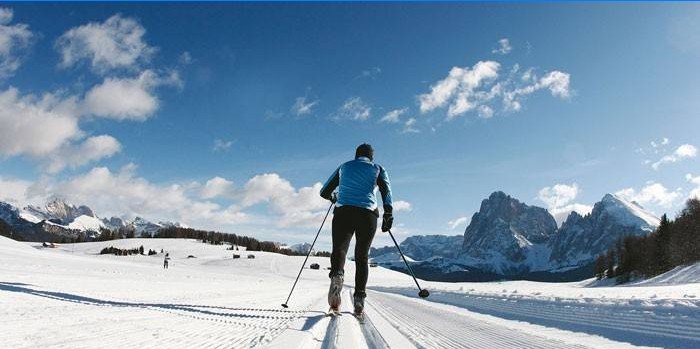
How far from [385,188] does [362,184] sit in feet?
1.52

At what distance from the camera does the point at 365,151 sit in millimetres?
7477

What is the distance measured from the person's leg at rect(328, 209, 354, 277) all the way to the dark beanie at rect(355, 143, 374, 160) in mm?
1089

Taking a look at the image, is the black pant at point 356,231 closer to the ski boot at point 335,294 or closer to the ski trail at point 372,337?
the ski boot at point 335,294

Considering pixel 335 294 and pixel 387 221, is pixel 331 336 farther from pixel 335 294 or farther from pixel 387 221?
pixel 387 221

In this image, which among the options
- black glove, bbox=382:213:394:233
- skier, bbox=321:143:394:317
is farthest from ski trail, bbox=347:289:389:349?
black glove, bbox=382:213:394:233

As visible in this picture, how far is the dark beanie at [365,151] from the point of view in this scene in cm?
747

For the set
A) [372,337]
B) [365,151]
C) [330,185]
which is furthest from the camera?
[330,185]

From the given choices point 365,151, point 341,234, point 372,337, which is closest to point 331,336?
point 372,337

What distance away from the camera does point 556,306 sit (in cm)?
937

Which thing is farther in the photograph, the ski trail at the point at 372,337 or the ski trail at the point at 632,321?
the ski trail at the point at 632,321

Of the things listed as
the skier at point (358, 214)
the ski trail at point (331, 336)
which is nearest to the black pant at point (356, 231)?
the skier at point (358, 214)

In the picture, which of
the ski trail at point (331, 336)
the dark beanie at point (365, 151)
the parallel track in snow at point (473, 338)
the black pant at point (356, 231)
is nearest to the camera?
the ski trail at point (331, 336)

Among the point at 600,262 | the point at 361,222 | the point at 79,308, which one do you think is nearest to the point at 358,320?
the point at 361,222

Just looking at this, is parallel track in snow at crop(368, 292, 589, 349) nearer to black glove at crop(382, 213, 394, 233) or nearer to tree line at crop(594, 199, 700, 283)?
black glove at crop(382, 213, 394, 233)
